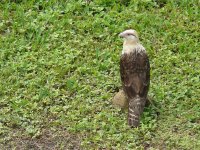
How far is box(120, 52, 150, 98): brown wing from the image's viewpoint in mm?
7766

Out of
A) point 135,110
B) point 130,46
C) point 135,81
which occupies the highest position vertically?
point 130,46

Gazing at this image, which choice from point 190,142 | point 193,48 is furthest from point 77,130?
point 193,48

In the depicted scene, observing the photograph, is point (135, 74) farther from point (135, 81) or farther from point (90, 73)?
point (90, 73)

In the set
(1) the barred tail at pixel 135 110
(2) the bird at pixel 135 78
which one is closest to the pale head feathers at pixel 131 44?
(2) the bird at pixel 135 78

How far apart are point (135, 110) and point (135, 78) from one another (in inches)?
17.5

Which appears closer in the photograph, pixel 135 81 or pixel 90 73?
pixel 135 81

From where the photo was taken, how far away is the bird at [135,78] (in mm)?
7680

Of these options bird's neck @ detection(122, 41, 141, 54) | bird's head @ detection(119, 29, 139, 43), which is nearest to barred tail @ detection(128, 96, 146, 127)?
bird's neck @ detection(122, 41, 141, 54)

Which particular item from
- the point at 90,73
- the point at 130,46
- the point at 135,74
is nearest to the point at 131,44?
the point at 130,46

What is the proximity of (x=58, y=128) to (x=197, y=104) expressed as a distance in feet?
6.34

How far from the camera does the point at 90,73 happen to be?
886 centimetres

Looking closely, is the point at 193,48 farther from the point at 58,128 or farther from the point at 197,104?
the point at 58,128

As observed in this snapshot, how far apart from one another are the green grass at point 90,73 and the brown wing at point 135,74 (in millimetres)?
331

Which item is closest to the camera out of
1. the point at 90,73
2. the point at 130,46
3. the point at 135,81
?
the point at 135,81
